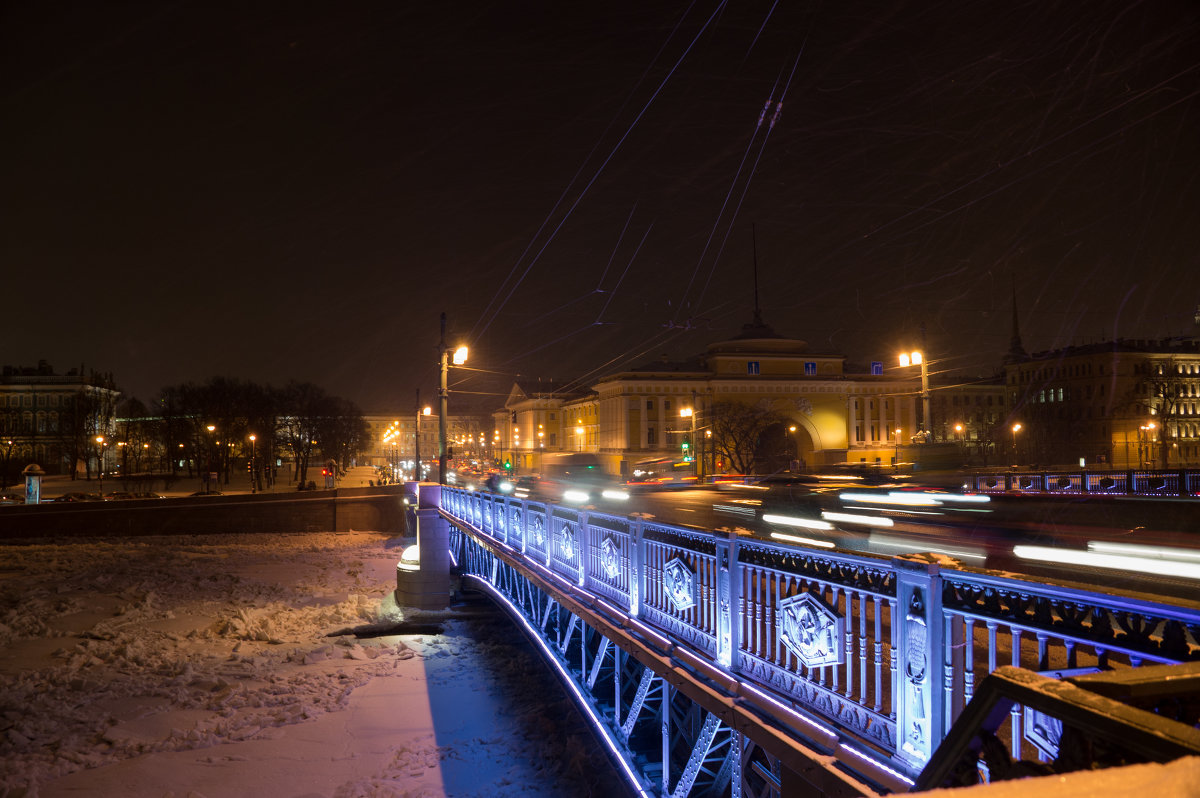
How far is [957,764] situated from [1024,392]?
265ft

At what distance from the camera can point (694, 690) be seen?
233 inches

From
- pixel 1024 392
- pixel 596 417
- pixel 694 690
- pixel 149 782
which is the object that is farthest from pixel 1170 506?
pixel 596 417

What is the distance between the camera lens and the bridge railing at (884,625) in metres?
3.24

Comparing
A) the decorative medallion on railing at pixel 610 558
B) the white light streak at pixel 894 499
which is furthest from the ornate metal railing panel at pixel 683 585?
the white light streak at pixel 894 499

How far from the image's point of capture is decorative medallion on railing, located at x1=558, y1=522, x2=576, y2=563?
1081 cm

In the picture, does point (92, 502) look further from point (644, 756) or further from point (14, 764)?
point (644, 756)

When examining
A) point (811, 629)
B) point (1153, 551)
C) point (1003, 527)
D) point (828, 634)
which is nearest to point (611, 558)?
point (811, 629)

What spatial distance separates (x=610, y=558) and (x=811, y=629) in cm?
444

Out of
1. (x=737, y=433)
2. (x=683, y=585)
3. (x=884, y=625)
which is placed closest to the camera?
(x=683, y=585)

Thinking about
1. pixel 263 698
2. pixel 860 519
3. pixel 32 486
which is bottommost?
pixel 263 698

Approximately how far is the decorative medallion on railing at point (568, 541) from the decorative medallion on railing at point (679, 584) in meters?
3.69

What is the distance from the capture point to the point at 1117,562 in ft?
31.8

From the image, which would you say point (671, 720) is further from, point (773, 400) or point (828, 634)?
point (773, 400)

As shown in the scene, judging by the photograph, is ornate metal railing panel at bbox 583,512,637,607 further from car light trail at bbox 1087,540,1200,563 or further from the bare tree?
the bare tree
